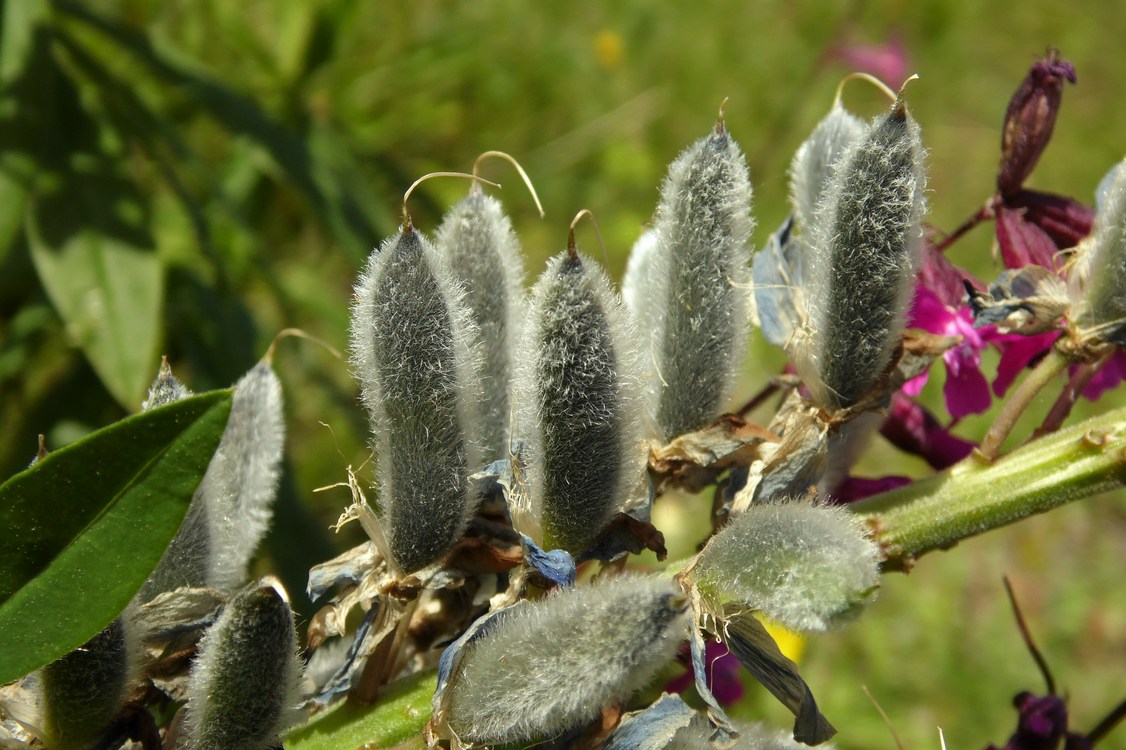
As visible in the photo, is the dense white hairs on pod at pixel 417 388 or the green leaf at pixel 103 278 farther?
the green leaf at pixel 103 278

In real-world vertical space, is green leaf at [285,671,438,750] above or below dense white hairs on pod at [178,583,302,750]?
below

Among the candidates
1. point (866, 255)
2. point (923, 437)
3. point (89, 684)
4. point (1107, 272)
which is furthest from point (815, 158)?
point (89, 684)

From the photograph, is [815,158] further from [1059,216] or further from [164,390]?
[164,390]

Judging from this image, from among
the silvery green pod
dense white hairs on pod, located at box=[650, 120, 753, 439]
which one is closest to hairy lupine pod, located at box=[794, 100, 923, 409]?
dense white hairs on pod, located at box=[650, 120, 753, 439]

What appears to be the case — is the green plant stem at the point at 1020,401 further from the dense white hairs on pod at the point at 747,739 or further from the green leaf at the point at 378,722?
the green leaf at the point at 378,722

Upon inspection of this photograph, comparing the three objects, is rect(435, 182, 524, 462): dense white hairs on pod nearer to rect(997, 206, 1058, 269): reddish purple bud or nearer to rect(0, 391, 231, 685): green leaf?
rect(0, 391, 231, 685): green leaf

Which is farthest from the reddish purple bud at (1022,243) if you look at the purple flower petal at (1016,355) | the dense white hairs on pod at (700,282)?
the dense white hairs on pod at (700,282)

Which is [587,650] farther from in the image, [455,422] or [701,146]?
[701,146]
